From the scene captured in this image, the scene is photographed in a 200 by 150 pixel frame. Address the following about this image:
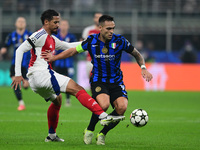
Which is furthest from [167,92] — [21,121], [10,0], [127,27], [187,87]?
[21,121]

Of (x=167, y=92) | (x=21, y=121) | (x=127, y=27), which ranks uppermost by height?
(x=127, y=27)

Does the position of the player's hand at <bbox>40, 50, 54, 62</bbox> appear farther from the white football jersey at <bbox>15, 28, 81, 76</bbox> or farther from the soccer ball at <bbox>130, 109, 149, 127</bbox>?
the soccer ball at <bbox>130, 109, 149, 127</bbox>

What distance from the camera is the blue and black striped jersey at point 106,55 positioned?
7211 mm

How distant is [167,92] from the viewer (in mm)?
21375

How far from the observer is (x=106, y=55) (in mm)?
7207

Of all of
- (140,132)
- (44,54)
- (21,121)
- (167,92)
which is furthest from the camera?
(167,92)

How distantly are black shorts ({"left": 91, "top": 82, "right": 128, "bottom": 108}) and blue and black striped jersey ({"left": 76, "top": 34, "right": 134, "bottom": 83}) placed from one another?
0.21 ft

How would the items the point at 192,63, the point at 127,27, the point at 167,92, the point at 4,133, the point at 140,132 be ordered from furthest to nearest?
A: the point at 127,27
the point at 192,63
the point at 167,92
the point at 140,132
the point at 4,133

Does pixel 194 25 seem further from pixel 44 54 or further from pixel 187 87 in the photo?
pixel 44 54

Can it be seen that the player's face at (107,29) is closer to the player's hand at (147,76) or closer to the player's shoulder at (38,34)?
the player's hand at (147,76)

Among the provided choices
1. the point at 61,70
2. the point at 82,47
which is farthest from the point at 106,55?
the point at 61,70

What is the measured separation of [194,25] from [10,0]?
10569mm

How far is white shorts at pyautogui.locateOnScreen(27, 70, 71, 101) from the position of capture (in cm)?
690

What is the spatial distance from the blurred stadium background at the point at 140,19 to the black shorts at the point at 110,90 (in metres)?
16.6
